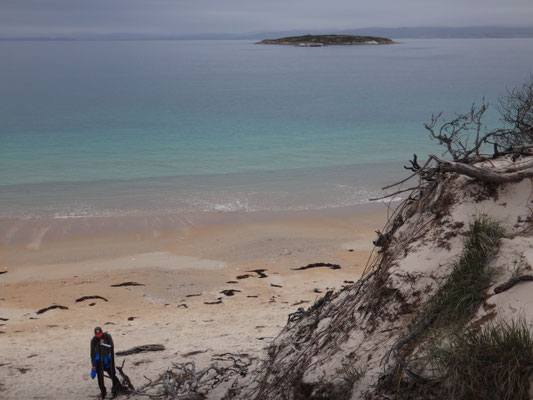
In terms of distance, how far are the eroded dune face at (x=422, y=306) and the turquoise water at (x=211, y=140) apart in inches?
633

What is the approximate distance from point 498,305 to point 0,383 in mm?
7621

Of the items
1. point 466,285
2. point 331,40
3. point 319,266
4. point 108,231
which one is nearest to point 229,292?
point 319,266

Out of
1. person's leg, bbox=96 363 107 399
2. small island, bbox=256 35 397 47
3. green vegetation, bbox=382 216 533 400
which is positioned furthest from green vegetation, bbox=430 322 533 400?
small island, bbox=256 35 397 47

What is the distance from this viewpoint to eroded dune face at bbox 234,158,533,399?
4430mm

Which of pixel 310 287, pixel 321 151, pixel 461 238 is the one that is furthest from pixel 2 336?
pixel 321 151

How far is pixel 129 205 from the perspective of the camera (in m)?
22.5

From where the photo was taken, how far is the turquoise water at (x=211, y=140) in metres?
23.9

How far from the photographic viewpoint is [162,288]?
45.6ft

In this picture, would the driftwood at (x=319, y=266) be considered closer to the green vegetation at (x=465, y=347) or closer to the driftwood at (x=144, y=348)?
the driftwood at (x=144, y=348)

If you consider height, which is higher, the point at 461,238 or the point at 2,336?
the point at 461,238

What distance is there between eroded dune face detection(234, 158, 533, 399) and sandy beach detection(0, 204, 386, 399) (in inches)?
136

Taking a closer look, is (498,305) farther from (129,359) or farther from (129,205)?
(129,205)

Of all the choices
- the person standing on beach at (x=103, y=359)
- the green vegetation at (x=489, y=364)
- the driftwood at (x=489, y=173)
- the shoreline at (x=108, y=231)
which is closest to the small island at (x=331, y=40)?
the shoreline at (x=108, y=231)

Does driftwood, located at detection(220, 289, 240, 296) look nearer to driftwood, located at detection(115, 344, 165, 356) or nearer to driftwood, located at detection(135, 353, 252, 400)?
driftwood, located at detection(115, 344, 165, 356)
